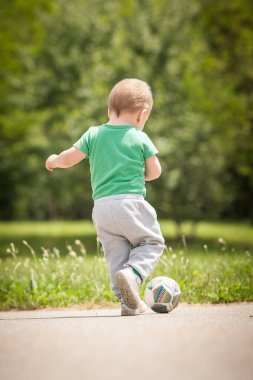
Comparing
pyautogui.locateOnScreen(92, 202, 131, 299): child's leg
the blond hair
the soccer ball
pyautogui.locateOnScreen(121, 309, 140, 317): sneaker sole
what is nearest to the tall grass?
the soccer ball

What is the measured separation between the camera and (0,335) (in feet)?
13.9

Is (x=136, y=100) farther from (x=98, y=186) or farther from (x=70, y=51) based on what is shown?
(x=70, y=51)

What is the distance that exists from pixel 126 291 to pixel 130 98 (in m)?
1.45

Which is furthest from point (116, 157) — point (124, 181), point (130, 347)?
point (130, 347)

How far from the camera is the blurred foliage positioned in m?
17.7

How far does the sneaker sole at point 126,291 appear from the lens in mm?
4957

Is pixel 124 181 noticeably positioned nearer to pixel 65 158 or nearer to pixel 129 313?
pixel 65 158

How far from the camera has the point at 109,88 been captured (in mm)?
18062

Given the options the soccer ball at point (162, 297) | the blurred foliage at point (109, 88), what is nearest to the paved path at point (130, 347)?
the soccer ball at point (162, 297)

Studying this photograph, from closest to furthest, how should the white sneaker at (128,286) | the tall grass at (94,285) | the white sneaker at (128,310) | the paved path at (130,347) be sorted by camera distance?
the paved path at (130,347)
the white sneaker at (128,286)
the white sneaker at (128,310)
the tall grass at (94,285)

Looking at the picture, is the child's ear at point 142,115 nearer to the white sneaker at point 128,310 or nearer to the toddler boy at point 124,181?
the toddler boy at point 124,181

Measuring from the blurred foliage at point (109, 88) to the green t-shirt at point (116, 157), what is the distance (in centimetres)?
1153

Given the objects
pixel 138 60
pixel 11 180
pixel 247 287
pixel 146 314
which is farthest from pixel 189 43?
pixel 146 314

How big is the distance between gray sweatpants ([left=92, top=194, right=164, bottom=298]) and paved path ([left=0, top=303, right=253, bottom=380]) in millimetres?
421
